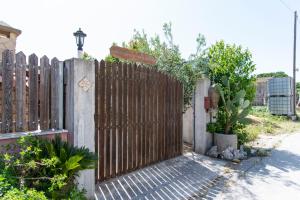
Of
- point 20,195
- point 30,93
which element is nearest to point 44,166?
point 20,195

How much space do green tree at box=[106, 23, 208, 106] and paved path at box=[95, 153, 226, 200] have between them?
2.77m

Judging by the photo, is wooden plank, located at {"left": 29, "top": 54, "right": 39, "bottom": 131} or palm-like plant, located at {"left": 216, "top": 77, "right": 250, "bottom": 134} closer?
wooden plank, located at {"left": 29, "top": 54, "right": 39, "bottom": 131}

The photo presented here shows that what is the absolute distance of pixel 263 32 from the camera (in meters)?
13.2

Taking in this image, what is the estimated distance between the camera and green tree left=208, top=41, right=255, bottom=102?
8672 millimetres

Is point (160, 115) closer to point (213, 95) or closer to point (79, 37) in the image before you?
point (213, 95)

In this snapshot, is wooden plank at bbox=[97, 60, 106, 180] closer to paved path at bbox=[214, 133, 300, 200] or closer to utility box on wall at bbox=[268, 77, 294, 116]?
paved path at bbox=[214, 133, 300, 200]

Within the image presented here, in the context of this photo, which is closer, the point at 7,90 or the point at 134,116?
the point at 7,90

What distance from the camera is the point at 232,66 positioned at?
8688 millimetres

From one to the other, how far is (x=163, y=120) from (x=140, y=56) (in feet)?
5.64

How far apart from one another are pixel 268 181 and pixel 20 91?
511 cm

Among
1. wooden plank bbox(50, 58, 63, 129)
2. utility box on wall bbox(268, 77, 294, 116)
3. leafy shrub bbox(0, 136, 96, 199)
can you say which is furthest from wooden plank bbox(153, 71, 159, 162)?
utility box on wall bbox(268, 77, 294, 116)

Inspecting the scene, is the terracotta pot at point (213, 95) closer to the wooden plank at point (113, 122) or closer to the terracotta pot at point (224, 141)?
the terracotta pot at point (224, 141)

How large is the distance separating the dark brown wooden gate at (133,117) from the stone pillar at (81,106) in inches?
12.8

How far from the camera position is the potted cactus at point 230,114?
762cm
